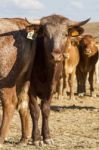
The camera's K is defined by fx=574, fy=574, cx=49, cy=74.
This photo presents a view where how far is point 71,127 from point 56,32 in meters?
3.21

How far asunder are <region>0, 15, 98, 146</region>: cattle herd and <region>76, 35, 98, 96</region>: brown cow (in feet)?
31.3

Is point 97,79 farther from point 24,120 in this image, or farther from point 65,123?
point 24,120

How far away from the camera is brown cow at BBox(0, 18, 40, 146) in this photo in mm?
9938

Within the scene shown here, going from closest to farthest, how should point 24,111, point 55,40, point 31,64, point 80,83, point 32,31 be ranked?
point 55,40
point 32,31
point 31,64
point 24,111
point 80,83

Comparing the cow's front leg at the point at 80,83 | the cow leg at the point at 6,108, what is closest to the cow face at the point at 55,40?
the cow leg at the point at 6,108

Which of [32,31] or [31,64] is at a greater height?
[32,31]

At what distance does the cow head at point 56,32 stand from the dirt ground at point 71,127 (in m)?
1.65

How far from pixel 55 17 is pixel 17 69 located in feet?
3.78

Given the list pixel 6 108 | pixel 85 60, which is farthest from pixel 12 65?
pixel 85 60

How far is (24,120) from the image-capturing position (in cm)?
1061

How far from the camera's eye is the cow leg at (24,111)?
408 inches

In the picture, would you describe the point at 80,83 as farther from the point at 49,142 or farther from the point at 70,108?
the point at 49,142

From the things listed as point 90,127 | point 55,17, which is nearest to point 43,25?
point 55,17

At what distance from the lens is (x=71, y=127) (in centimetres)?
1248
